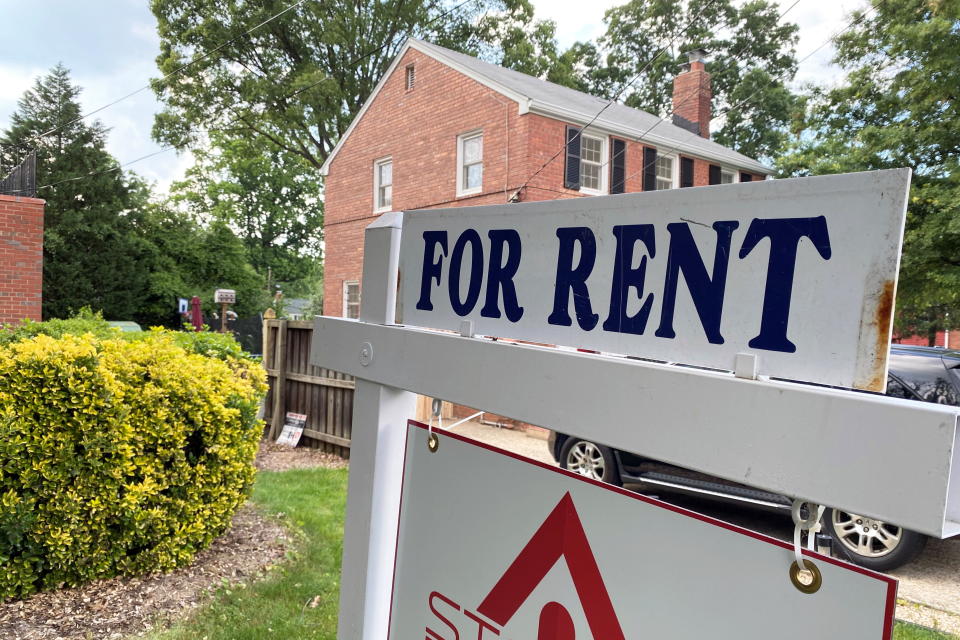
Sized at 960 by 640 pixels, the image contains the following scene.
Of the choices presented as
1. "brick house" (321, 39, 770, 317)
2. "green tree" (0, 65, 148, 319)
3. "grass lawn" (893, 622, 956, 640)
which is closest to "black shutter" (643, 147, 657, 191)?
"brick house" (321, 39, 770, 317)

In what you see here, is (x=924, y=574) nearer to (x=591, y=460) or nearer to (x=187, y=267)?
(x=591, y=460)

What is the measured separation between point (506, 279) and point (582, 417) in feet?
0.90

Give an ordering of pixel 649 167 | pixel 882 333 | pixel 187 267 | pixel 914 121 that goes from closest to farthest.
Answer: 1. pixel 882 333
2. pixel 914 121
3. pixel 649 167
4. pixel 187 267

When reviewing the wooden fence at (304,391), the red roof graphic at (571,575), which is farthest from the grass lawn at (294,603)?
the wooden fence at (304,391)

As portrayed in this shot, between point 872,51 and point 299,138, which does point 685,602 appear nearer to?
point 872,51

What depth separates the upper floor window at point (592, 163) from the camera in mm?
13023

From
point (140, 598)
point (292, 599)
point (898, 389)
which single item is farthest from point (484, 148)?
point (140, 598)

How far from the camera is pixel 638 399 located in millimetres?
797

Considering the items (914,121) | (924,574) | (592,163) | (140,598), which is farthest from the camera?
(592,163)

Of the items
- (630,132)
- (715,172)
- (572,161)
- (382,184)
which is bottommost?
(382,184)

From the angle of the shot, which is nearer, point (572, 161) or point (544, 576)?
point (544, 576)

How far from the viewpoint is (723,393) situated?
712 millimetres

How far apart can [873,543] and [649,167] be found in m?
10.9

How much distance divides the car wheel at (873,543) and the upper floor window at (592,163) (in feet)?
31.4
